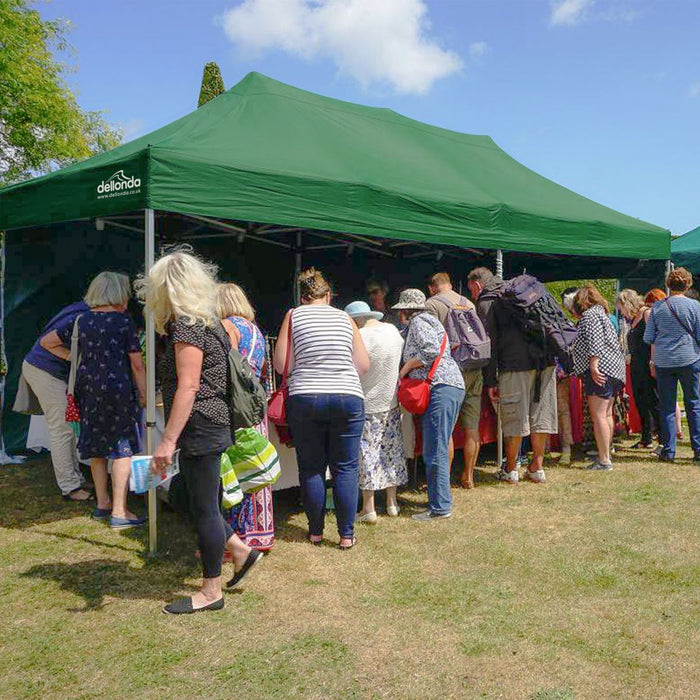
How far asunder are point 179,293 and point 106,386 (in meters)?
1.51

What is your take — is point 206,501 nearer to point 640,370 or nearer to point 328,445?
point 328,445

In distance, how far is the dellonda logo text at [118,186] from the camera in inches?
153

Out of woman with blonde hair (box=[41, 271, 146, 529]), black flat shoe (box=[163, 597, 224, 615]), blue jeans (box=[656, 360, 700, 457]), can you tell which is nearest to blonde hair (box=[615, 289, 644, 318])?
blue jeans (box=[656, 360, 700, 457])

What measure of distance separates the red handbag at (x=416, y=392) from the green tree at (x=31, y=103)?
16.1 metres

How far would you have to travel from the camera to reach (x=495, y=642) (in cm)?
294

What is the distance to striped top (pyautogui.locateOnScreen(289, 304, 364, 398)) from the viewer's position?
387cm

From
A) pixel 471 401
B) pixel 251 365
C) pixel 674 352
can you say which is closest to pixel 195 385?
pixel 251 365

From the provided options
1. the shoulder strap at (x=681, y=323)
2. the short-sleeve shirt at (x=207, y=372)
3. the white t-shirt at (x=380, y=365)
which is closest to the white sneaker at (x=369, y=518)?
the white t-shirt at (x=380, y=365)

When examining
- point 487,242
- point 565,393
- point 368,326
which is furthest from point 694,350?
point 368,326

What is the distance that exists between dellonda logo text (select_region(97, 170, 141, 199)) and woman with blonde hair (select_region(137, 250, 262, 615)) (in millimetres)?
1017

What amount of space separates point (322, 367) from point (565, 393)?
331 cm

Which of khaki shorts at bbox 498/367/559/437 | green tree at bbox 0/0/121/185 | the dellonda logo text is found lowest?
khaki shorts at bbox 498/367/559/437

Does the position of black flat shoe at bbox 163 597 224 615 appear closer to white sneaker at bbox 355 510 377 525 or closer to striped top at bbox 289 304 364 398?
striped top at bbox 289 304 364 398

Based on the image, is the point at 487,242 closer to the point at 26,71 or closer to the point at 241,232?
the point at 241,232
